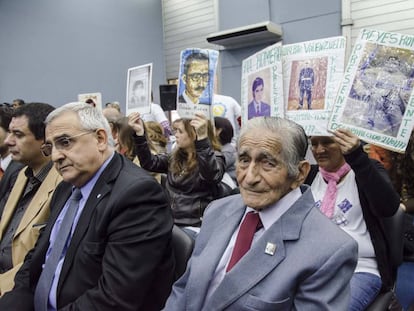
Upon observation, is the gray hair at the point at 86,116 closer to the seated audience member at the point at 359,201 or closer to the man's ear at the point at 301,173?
the man's ear at the point at 301,173

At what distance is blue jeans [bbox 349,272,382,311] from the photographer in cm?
185

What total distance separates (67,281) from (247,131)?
92cm

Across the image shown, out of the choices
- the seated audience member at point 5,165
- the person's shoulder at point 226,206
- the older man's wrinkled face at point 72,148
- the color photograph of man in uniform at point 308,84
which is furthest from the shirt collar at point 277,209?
the seated audience member at point 5,165

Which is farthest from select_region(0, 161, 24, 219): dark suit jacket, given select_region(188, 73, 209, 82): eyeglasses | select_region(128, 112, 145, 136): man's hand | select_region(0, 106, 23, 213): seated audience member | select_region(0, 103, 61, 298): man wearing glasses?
select_region(188, 73, 209, 82): eyeglasses

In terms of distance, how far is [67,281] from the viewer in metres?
1.63

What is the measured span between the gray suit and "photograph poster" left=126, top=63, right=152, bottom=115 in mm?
1563

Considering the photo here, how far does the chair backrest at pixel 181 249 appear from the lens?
169 centimetres

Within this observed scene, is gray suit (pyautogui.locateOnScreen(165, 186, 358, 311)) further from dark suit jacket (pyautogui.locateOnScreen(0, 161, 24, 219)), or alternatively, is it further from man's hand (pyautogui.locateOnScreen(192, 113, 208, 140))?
dark suit jacket (pyautogui.locateOnScreen(0, 161, 24, 219))

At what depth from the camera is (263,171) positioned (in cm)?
140

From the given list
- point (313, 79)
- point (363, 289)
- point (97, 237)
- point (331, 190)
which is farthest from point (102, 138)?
point (363, 289)

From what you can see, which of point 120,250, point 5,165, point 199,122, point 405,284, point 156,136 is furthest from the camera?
point 156,136

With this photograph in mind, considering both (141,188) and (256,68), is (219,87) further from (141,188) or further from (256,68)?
(141,188)

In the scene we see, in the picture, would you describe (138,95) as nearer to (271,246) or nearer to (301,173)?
(301,173)

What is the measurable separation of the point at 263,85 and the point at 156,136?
6.40 feet
